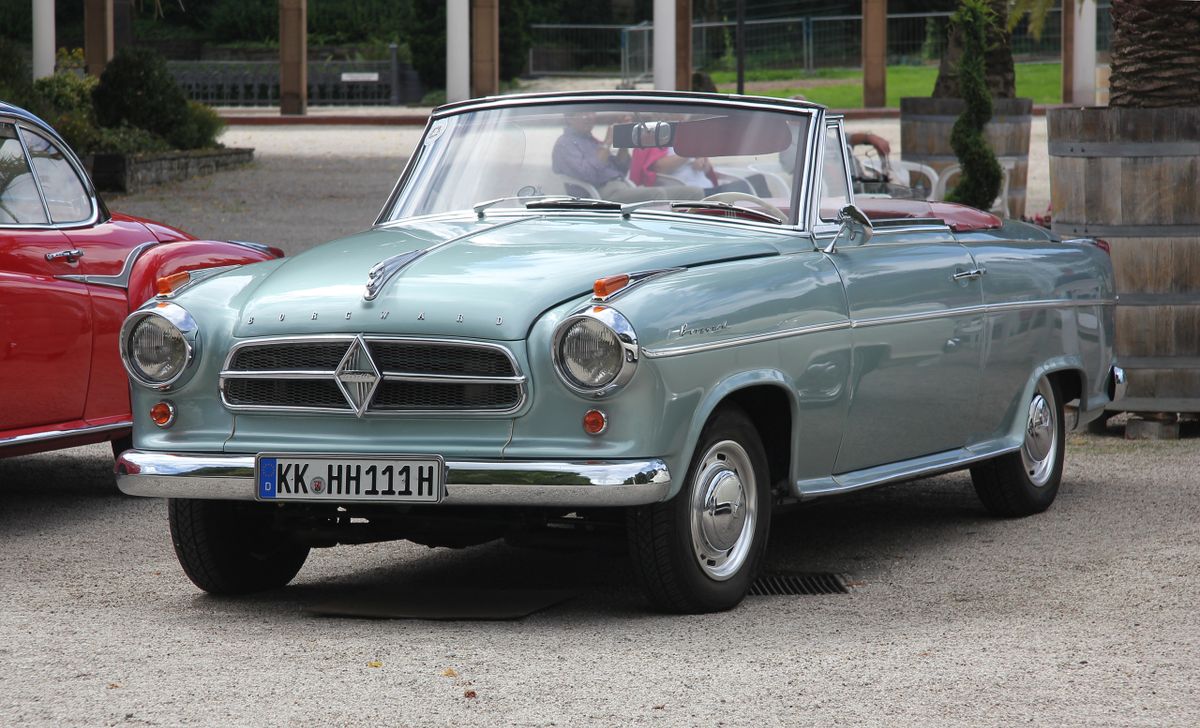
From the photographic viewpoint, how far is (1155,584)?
6211 mm

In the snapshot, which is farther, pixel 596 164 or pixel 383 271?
pixel 596 164

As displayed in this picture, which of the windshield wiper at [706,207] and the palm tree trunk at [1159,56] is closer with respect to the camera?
the windshield wiper at [706,207]

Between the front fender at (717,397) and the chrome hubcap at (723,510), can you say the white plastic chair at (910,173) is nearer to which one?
the front fender at (717,397)

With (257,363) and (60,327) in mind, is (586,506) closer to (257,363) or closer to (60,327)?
(257,363)

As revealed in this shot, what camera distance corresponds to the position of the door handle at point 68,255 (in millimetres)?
7723

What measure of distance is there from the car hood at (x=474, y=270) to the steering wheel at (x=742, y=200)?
0.53 ft

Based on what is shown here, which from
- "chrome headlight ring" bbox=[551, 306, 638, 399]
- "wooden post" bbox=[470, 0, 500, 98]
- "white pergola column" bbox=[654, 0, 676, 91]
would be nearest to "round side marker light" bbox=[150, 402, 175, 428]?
"chrome headlight ring" bbox=[551, 306, 638, 399]

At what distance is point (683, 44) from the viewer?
42750mm

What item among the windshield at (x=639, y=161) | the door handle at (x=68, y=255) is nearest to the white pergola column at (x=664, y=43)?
the door handle at (x=68, y=255)

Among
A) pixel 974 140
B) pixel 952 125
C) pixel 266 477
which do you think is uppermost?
pixel 952 125

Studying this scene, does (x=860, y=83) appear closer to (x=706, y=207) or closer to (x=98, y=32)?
(x=98, y=32)

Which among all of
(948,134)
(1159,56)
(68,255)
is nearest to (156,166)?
(948,134)

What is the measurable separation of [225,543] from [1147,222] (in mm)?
5798

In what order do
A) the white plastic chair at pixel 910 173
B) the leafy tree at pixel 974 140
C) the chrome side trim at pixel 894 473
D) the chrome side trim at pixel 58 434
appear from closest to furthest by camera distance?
the chrome side trim at pixel 894 473
the chrome side trim at pixel 58 434
the leafy tree at pixel 974 140
the white plastic chair at pixel 910 173
